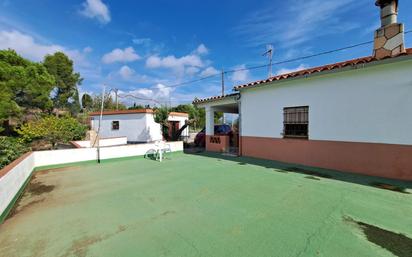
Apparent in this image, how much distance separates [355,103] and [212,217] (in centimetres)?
599

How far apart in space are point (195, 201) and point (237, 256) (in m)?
1.93

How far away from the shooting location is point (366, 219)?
330 cm

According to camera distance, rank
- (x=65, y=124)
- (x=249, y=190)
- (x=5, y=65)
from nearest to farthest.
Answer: (x=249, y=190) < (x=65, y=124) < (x=5, y=65)

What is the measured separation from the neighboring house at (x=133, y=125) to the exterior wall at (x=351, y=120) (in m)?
11.6

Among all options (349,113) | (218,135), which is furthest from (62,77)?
(349,113)

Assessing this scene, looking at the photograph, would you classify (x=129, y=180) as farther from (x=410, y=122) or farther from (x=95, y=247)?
(x=410, y=122)

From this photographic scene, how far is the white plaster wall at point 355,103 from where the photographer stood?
5.46 m

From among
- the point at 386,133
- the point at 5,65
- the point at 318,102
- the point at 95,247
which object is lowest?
the point at 95,247

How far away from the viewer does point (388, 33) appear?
19.9 ft

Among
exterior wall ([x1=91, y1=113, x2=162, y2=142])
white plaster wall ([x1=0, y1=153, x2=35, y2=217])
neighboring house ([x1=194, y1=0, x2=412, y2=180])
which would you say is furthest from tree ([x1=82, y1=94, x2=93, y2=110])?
neighboring house ([x1=194, y1=0, x2=412, y2=180])

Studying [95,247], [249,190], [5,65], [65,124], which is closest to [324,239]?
[249,190]

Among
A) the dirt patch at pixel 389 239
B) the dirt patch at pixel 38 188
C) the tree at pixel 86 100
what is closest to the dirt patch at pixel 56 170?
the dirt patch at pixel 38 188

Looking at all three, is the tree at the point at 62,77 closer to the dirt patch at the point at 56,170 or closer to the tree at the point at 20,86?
the tree at the point at 20,86

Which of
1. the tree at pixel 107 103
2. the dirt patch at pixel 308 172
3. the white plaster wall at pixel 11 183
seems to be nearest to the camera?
the white plaster wall at pixel 11 183
